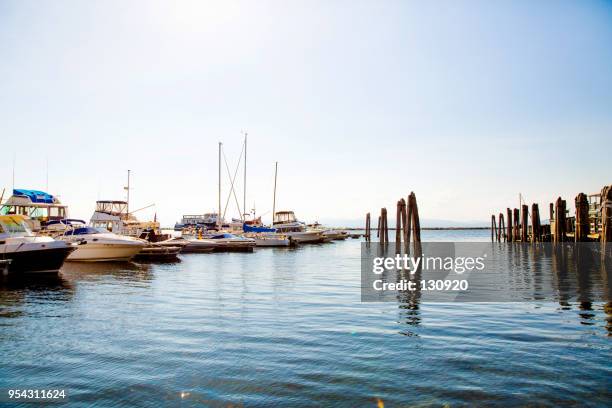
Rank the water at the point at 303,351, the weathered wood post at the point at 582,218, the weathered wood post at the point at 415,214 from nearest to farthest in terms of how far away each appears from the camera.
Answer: the water at the point at 303,351 → the weathered wood post at the point at 582,218 → the weathered wood post at the point at 415,214

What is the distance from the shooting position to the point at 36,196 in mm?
42312

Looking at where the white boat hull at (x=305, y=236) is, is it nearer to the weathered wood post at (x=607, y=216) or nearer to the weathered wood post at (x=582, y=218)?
the weathered wood post at (x=582, y=218)

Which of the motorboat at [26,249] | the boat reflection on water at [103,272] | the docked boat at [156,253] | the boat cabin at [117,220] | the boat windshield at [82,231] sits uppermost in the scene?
the boat cabin at [117,220]

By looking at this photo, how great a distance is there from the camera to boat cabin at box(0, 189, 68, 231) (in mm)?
39812

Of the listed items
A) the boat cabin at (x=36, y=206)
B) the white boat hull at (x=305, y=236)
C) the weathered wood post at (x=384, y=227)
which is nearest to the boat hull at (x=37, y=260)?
the boat cabin at (x=36, y=206)

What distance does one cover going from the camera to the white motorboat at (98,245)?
1254 inches

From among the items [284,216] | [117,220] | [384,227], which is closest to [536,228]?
[384,227]

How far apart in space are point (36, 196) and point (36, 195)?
0.48 ft

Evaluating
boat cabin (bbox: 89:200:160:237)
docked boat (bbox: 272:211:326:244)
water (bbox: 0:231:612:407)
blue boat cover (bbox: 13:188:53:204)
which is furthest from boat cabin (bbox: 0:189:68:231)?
docked boat (bbox: 272:211:326:244)

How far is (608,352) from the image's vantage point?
8.80 metres

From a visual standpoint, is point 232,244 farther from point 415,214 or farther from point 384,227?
point 415,214

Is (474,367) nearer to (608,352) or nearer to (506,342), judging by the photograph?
(506,342)

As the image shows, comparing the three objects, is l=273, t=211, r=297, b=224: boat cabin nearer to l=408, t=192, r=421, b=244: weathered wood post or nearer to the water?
l=408, t=192, r=421, b=244: weathered wood post

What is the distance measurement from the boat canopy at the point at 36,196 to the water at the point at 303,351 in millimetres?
29332
